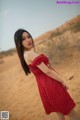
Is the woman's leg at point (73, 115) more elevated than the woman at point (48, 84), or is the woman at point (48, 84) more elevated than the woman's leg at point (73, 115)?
the woman at point (48, 84)

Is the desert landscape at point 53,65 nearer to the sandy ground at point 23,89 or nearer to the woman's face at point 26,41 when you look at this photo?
the sandy ground at point 23,89

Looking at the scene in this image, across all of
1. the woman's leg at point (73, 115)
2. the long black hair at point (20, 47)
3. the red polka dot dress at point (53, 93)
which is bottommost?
the woman's leg at point (73, 115)

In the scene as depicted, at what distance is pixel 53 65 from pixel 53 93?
1.36 ft

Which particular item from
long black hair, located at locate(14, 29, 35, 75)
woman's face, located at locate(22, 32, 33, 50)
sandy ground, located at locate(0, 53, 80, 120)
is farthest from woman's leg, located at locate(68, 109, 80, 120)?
woman's face, located at locate(22, 32, 33, 50)

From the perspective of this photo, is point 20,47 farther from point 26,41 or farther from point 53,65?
point 53,65

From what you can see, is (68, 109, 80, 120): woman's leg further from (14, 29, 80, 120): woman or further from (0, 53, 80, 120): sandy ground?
(0, 53, 80, 120): sandy ground

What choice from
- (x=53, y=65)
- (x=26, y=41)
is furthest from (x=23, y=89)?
(x=26, y=41)

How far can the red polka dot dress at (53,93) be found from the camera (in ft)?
9.32

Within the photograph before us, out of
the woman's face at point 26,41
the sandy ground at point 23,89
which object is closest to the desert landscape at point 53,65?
the sandy ground at point 23,89

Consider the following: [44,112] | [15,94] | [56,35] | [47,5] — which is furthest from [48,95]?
[47,5]

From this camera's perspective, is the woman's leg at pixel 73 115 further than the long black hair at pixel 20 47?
No

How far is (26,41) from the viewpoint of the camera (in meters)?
3.01

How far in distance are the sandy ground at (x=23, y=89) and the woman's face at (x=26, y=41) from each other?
0.29 m

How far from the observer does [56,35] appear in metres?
3.23
